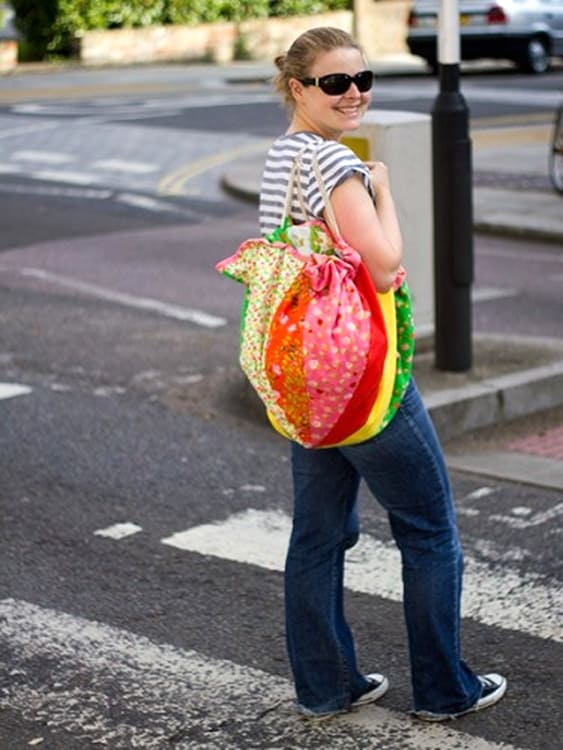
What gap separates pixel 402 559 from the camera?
4.65 m

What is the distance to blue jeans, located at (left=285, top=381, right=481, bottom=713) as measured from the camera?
450 cm

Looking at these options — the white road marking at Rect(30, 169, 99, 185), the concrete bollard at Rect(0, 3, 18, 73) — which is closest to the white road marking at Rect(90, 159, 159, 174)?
the white road marking at Rect(30, 169, 99, 185)

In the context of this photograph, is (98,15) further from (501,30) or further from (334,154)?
(334,154)

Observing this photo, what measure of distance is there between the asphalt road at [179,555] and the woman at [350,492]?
110 mm

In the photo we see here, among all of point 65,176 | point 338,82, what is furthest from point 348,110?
point 65,176

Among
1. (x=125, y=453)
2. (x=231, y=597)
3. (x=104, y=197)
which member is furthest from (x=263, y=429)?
(x=104, y=197)

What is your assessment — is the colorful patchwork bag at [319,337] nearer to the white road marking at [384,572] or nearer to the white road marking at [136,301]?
the white road marking at [384,572]

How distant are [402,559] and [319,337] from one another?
74 centimetres

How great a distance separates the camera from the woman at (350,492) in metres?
4.33

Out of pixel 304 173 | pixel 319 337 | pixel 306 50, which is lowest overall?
pixel 319 337

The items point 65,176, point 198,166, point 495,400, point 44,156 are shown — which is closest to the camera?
point 495,400

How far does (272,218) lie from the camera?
447 centimetres

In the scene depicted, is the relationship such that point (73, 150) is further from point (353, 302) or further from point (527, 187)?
point (353, 302)

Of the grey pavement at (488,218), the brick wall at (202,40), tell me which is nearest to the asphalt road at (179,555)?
the grey pavement at (488,218)
